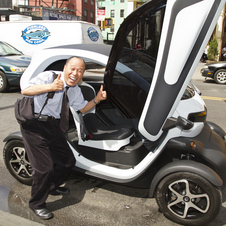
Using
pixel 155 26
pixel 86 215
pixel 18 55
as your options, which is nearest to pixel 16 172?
pixel 86 215

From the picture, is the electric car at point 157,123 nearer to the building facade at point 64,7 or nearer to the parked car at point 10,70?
the parked car at point 10,70

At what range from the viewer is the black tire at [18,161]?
2.89 m

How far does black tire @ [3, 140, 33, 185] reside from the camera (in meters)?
2.89

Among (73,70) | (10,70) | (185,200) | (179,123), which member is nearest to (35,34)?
(10,70)

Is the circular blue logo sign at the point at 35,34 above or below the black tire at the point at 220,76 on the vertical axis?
above

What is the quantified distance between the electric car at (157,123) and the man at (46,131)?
0.24m

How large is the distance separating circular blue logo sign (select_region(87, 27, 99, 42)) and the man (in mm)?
10861

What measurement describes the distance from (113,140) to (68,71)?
0.86 meters

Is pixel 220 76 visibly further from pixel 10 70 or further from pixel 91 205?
pixel 91 205

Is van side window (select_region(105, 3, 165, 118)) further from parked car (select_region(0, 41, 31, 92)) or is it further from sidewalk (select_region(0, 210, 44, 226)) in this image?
parked car (select_region(0, 41, 31, 92))

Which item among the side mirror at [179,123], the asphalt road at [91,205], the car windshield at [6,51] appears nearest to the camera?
the side mirror at [179,123]

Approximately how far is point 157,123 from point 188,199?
0.79 meters

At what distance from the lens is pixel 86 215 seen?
101 inches

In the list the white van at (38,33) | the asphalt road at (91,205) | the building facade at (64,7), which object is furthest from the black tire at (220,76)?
the building facade at (64,7)
